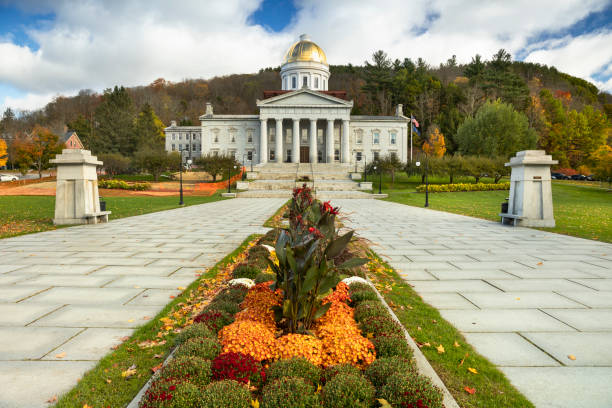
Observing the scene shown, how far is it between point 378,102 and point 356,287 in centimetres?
8399

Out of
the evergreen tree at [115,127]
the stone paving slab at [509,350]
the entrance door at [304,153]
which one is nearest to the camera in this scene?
the stone paving slab at [509,350]

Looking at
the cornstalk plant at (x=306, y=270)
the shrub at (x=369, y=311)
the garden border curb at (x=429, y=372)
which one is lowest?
the garden border curb at (x=429, y=372)

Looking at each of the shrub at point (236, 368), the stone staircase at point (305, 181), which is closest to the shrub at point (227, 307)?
the shrub at point (236, 368)

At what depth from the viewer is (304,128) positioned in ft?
206

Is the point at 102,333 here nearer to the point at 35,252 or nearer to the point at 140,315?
the point at 140,315

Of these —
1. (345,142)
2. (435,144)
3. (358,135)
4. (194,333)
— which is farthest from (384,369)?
(435,144)

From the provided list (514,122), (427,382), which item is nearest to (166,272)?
(427,382)

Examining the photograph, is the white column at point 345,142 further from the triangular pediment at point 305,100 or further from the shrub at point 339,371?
the shrub at point 339,371

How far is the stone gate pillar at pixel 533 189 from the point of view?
11555 millimetres

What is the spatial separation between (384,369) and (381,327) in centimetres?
74

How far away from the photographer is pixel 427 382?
232cm

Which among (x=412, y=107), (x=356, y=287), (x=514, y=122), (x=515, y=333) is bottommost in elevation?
(x=515, y=333)

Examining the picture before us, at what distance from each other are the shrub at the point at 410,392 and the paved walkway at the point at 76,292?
8.81 ft

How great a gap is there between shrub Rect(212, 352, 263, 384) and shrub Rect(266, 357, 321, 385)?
11cm
